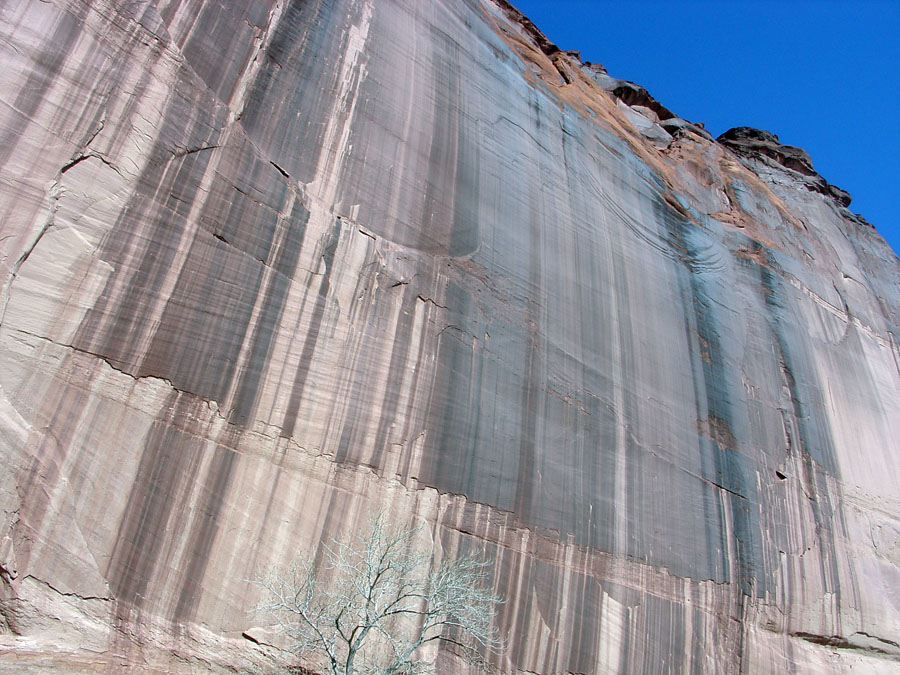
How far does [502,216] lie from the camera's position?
28.1ft

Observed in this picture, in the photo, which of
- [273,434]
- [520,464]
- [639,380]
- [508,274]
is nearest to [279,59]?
[508,274]

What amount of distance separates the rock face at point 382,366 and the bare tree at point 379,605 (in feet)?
0.76

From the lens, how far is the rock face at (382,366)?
499cm

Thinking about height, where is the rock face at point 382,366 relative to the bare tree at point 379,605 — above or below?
above

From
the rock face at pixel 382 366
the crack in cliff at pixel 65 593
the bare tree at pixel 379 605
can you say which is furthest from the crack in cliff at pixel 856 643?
the crack in cliff at pixel 65 593

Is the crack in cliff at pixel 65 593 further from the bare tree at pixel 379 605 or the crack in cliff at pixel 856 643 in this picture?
the crack in cliff at pixel 856 643

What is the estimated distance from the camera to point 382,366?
6.62 meters

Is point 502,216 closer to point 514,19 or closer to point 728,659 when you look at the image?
point 728,659

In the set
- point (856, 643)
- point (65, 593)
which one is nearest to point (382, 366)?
point (65, 593)

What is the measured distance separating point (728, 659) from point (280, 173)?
867cm

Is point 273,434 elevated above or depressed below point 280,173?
below

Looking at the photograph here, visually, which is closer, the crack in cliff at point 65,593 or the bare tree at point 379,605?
the crack in cliff at point 65,593

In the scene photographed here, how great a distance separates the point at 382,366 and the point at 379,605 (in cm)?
244

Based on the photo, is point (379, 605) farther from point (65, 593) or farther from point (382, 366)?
point (65, 593)
